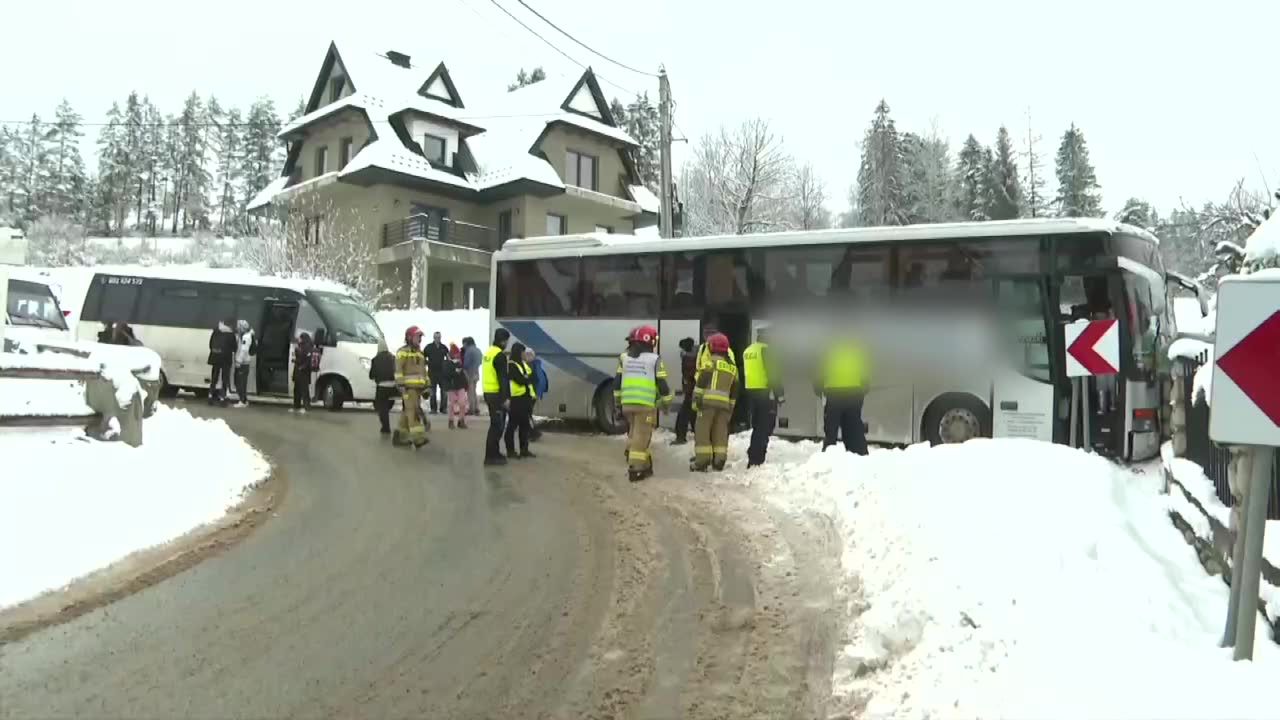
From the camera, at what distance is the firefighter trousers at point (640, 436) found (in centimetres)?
1092

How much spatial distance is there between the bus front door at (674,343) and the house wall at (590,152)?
89.9 ft

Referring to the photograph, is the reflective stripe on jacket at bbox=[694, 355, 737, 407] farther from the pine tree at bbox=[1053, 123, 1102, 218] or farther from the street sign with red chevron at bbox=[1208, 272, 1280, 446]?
the pine tree at bbox=[1053, 123, 1102, 218]

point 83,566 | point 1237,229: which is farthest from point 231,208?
point 83,566

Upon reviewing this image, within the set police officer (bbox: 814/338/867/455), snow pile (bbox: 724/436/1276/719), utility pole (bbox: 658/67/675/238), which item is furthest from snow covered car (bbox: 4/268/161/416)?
utility pole (bbox: 658/67/675/238)

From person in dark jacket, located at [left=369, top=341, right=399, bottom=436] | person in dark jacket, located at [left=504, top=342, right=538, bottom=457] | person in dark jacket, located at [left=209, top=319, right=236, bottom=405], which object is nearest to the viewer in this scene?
person in dark jacket, located at [left=504, top=342, right=538, bottom=457]

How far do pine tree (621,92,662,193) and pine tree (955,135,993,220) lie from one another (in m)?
22.2

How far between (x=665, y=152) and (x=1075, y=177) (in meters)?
64.0

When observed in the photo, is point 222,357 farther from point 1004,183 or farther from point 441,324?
point 1004,183

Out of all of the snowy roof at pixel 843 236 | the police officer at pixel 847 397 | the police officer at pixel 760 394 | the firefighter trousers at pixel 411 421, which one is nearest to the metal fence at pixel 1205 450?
the police officer at pixel 847 397

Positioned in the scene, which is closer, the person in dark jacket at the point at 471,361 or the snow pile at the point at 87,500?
the snow pile at the point at 87,500

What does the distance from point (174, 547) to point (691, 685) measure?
479 cm

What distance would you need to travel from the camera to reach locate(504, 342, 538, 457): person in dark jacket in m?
12.5

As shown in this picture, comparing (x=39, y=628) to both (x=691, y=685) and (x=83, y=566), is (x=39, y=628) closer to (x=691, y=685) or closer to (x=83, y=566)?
(x=83, y=566)

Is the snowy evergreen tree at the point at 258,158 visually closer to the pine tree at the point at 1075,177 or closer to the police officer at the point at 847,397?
the pine tree at the point at 1075,177
